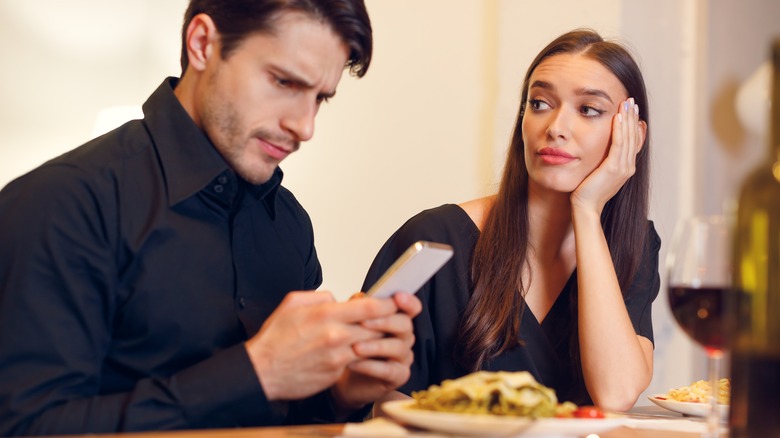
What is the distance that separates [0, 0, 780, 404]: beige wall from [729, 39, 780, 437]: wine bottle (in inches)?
111

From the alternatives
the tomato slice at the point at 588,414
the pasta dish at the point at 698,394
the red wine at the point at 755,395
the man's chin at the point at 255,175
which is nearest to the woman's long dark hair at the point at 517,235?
the pasta dish at the point at 698,394

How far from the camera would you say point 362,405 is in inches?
61.3

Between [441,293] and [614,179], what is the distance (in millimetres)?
505

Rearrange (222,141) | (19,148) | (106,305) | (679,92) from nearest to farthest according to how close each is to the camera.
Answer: (106,305)
(222,141)
(19,148)
(679,92)

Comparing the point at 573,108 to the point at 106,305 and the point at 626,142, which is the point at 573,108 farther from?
the point at 106,305

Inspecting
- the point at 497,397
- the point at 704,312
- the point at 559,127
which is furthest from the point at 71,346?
the point at 559,127

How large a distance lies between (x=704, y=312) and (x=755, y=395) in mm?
124

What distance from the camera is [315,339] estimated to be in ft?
4.17

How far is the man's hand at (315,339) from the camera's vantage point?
4.15 ft

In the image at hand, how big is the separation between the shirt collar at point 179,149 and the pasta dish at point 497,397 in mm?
646

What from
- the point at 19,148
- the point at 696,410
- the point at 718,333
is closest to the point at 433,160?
the point at 19,148

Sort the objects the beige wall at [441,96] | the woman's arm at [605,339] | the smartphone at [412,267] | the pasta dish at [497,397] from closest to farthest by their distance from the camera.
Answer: the pasta dish at [497,397], the smartphone at [412,267], the woman's arm at [605,339], the beige wall at [441,96]

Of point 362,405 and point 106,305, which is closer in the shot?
point 106,305

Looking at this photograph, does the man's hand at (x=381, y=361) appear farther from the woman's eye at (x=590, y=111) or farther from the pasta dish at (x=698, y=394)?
the woman's eye at (x=590, y=111)
